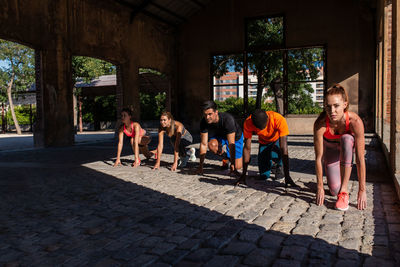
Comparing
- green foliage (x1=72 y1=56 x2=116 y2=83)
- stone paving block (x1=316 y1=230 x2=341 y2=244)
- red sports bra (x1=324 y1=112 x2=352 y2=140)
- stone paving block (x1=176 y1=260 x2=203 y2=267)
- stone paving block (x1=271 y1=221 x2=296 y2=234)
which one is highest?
green foliage (x1=72 y1=56 x2=116 y2=83)

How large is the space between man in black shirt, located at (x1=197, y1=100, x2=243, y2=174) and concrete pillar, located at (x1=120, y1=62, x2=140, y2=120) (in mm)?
8419

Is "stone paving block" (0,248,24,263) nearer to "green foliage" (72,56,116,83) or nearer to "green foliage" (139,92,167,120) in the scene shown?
"green foliage" (72,56,116,83)

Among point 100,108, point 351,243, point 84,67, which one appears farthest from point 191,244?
point 100,108

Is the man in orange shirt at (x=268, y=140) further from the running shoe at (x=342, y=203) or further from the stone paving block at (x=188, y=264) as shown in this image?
the stone paving block at (x=188, y=264)

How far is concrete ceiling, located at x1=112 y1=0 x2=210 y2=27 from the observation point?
13812mm

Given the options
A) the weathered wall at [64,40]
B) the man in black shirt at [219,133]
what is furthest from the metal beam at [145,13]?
the man in black shirt at [219,133]

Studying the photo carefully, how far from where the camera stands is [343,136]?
142 inches

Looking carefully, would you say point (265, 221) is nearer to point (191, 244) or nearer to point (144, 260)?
point (191, 244)

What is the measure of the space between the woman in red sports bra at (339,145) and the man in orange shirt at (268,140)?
25.0 inches

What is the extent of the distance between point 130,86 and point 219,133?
8883 millimetres

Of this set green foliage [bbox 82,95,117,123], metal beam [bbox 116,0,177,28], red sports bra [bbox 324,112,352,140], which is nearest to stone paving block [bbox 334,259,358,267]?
red sports bra [bbox 324,112,352,140]

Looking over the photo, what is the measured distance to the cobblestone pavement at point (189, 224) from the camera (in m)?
2.36

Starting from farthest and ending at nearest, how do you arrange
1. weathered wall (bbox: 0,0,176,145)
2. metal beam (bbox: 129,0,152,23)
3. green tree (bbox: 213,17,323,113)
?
green tree (bbox: 213,17,323,113)
metal beam (bbox: 129,0,152,23)
weathered wall (bbox: 0,0,176,145)

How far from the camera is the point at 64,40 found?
11.0 metres
